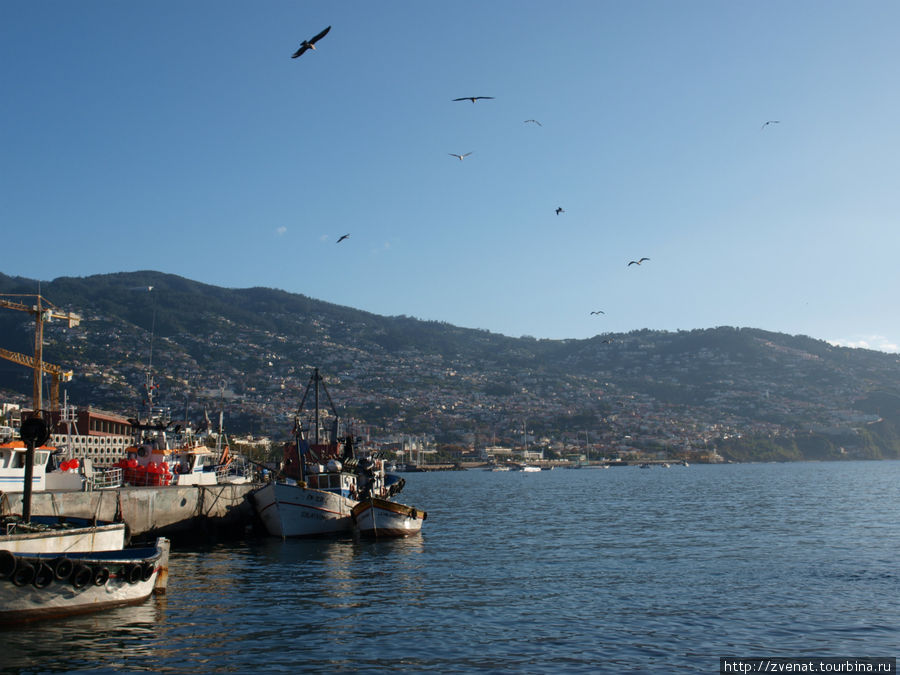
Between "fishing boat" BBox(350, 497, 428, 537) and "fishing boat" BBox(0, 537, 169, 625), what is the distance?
1616 cm

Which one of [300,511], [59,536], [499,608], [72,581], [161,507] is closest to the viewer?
[72,581]

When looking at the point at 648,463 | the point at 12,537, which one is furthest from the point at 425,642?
the point at 648,463

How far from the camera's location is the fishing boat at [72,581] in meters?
16.6

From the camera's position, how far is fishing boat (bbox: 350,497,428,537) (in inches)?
1403

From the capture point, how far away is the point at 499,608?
19250 millimetres

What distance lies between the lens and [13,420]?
74.6 m

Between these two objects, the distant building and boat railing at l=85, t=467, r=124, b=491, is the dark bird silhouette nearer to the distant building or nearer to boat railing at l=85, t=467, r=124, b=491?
boat railing at l=85, t=467, r=124, b=491

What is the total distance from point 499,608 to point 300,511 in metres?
19.3

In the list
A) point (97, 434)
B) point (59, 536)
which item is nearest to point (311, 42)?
point (59, 536)

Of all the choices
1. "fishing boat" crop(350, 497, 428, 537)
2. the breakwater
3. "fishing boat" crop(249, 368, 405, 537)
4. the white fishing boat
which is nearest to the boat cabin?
the breakwater

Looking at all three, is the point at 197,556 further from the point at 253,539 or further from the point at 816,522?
the point at 816,522

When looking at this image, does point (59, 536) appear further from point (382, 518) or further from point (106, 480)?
point (106, 480)

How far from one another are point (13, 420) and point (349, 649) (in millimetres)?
71509

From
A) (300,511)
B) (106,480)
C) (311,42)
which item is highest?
(311,42)
